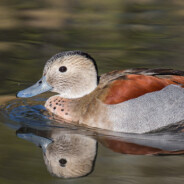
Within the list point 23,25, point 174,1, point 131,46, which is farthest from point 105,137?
point 174,1

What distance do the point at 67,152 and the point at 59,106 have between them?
1.48 m

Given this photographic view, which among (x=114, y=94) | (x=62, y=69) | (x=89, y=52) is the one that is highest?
(x=62, y=69)

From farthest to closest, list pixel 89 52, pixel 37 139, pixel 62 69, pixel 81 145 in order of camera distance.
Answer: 1. pixel 89 52
2. pixel 62 69
3. pixel 37 139
4. pixel 81 145

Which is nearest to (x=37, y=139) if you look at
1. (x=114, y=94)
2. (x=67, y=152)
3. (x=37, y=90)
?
(x=67, y=152)

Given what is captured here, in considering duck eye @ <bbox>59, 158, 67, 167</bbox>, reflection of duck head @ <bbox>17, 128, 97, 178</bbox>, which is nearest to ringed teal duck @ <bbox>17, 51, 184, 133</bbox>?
reflection of duck head @ <bbox>17, 128, 97, 178</bbox>

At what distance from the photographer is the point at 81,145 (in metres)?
7.30

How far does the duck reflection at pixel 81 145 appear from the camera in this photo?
260 inches

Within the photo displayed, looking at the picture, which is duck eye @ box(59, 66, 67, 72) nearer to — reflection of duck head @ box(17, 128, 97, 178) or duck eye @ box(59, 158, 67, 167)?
reflection of duck head @ box(17, 128, 97, 178)

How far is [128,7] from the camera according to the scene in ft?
51.0

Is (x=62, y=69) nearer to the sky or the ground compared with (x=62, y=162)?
nearer to the sky

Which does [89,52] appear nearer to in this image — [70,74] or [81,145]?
[70,74]

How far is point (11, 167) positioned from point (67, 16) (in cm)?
858

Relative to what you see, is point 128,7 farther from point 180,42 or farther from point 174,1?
point 180,42

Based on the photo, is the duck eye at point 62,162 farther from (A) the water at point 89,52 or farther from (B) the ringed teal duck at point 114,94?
(B) the ringed teal duck at point 114,94
